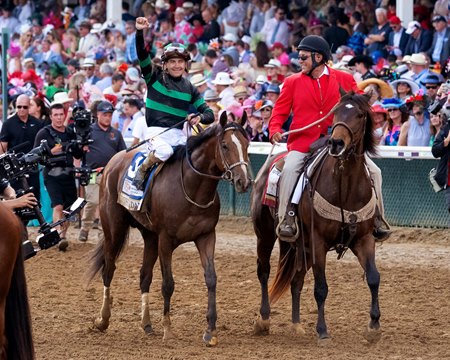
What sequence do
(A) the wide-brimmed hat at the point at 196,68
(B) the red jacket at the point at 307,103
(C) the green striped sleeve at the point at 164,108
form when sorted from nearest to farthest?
1. (B) the red jacket at the point at 307,103
2. (C) the green striped sleeve at the point at 164,108
3. (A) the wide-brimmed hat at the point at 196,68

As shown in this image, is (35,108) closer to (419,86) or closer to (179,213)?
(419,86)

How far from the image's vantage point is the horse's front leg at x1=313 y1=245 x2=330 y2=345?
27.7ft

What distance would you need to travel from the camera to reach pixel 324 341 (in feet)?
27.6

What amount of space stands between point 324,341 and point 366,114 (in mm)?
1721

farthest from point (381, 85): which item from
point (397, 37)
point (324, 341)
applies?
point (324, 341)

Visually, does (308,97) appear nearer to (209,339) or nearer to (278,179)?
(278,179)

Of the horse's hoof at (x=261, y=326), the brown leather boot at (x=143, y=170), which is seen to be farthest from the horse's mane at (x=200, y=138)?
the horse's hoof at (x=261, y=326)

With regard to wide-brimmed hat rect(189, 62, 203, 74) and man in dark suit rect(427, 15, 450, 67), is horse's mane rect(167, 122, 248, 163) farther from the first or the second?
wide-brimmed hat rect(189, 62, 203, 74)

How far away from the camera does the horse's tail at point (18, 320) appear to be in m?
5.97

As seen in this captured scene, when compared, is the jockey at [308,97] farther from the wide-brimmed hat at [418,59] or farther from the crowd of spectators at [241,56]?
the wide-brimmed hat at [418,59]

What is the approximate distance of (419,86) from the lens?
573 inches

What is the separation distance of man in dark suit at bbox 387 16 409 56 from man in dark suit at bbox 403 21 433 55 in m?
0.09

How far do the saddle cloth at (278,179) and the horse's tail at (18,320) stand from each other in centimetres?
319

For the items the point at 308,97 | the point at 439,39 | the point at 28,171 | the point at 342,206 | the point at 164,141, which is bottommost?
the point at 28,171
